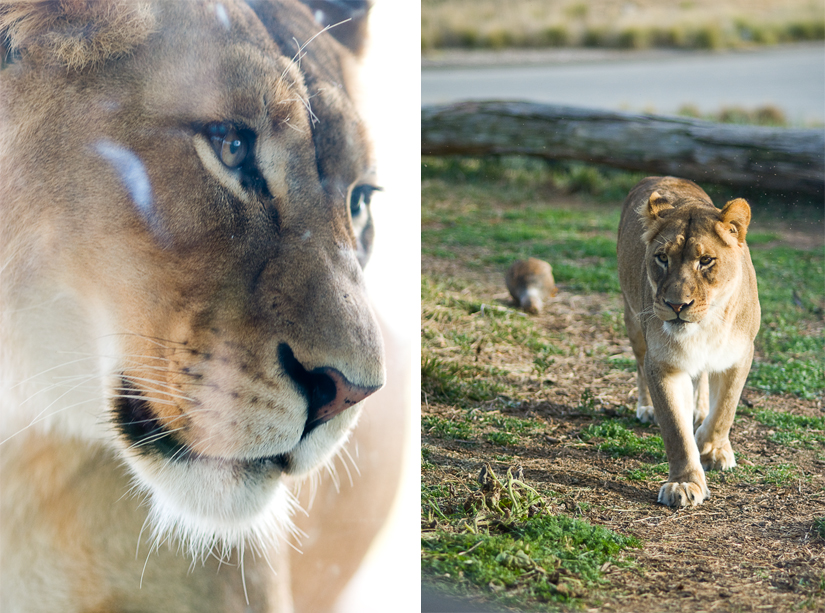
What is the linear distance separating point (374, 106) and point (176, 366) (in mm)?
1278

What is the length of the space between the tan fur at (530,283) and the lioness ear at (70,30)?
3.46 m

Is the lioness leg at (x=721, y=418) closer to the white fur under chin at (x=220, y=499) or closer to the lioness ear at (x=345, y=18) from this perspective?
the white fur under chin at (x=220, y=499)

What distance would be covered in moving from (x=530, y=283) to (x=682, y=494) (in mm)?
2303

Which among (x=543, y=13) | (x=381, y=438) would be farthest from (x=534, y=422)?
(x=543, y=13)

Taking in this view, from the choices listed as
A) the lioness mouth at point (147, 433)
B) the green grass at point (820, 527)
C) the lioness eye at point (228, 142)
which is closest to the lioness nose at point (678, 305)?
the green grass at point (820, 527)

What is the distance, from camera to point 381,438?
293 cm

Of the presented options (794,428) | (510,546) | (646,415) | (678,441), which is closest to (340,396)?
(510,546)

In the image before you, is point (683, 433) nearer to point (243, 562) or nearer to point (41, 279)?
point (243, 562)

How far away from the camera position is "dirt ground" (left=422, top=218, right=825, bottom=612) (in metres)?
3.01

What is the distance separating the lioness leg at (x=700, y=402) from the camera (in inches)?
159

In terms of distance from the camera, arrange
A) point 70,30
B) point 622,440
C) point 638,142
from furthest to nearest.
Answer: point 638,142 < point 622,440 < point 70,30

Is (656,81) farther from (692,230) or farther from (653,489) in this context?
(653,489)

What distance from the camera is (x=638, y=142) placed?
7051mm

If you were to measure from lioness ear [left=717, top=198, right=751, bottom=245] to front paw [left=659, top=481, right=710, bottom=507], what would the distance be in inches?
46.5
